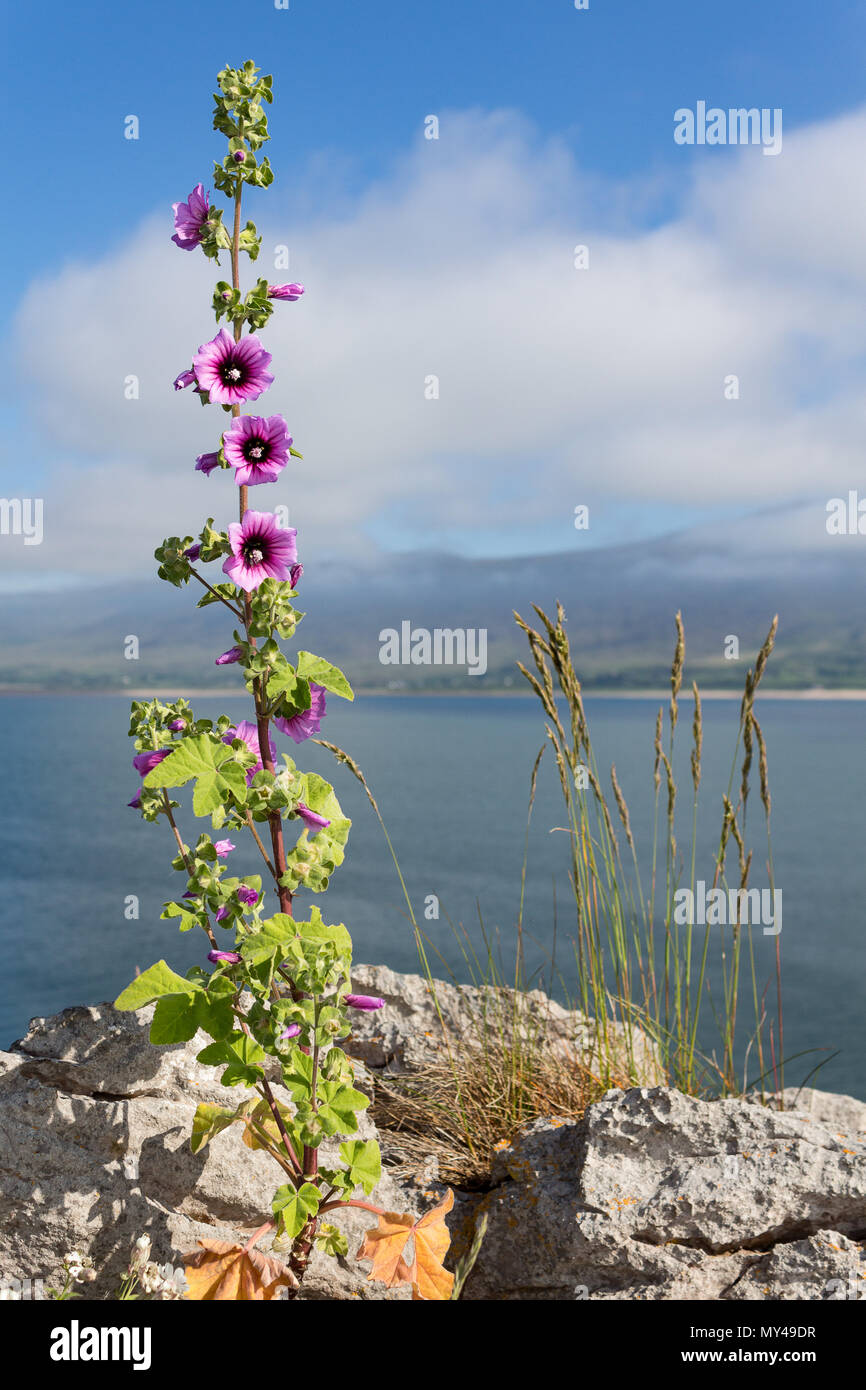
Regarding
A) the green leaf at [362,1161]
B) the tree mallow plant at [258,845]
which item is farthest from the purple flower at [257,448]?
the green leaf at [362,1161]

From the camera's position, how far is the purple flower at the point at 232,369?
2.02m

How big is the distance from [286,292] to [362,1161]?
6.62 feet

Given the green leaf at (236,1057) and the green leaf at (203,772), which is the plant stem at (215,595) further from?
the green leaf at (236,1057)

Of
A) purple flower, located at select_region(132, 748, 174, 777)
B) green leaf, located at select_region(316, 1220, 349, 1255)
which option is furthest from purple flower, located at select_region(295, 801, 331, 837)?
green leaf, located at select_region(316, 1220, 349, 1255)

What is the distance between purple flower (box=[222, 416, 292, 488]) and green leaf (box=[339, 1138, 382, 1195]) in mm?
1511

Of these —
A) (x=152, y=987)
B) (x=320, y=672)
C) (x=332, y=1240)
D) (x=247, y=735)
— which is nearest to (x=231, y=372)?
(x=320, y=672)

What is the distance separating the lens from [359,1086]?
321cm

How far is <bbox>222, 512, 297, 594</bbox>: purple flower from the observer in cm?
199

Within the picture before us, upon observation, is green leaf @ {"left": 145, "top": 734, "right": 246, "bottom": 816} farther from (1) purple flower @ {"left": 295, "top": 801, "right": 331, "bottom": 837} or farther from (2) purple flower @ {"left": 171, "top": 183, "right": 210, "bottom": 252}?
(2) purple flower @ {"left": 171, "top": 183, "right": 210, "bottom": 252}

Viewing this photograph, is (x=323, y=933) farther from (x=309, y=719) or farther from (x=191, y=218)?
(x=191, y=218)

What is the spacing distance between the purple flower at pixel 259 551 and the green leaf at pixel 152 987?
865 millimetres

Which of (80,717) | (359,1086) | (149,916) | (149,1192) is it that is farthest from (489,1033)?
(80,717)

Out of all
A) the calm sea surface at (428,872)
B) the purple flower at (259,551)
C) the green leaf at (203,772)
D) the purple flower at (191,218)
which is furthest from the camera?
the calm sea surface at (428,872)
